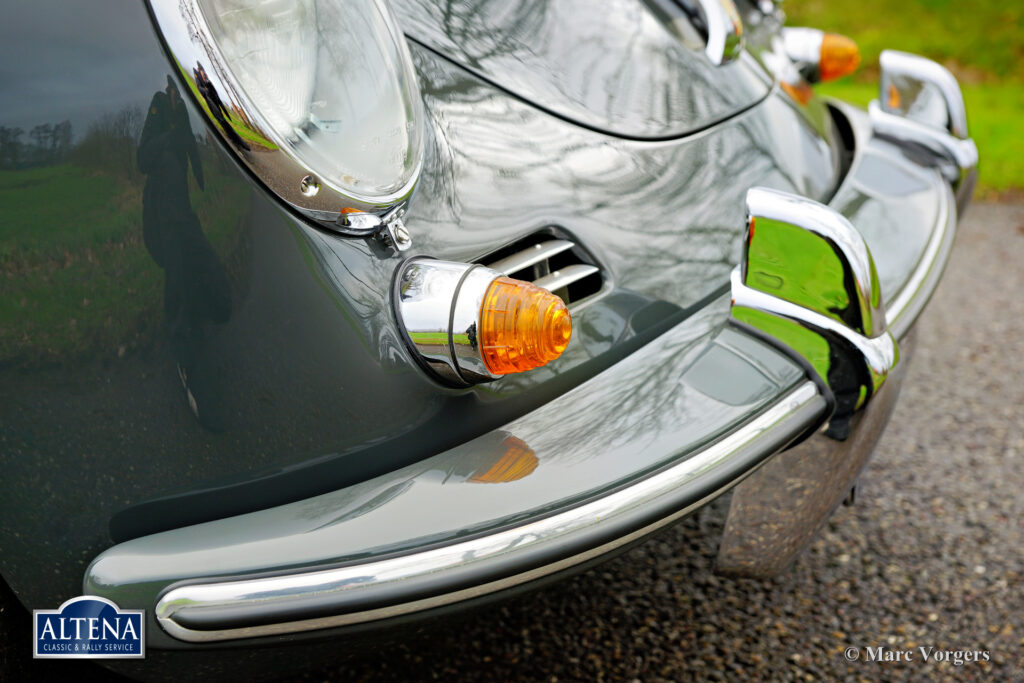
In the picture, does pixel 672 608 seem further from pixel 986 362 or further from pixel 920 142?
pixel 986 362

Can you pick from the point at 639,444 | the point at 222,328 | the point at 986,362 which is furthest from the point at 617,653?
the point at 986,362

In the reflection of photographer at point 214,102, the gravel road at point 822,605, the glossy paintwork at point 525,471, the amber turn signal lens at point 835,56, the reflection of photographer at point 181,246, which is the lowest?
the gravel road at point 822,605

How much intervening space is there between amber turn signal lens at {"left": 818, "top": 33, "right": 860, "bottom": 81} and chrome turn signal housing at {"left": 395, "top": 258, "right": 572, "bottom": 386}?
55.8 inches

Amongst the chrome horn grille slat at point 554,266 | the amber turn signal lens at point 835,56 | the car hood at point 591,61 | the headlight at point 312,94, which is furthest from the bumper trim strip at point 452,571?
the amber turn signal lens at point 835,56

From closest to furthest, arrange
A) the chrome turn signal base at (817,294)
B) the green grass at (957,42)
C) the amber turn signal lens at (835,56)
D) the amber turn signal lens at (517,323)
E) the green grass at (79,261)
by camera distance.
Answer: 1. the green grass at (79,261)
2. the amber turn signal lens at (517,323)
3. the chrome turn signal base at (817,294)
4. the amber turn signal lens at (835,56)
5. the green grass at (957,42)

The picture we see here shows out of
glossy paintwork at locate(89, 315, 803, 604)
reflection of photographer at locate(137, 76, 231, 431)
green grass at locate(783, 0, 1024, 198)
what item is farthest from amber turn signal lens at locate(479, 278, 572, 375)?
green grass at locate(783, 0, 1024, 198)

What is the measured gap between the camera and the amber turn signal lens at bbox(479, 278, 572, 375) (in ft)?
3.44

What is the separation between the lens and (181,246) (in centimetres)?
97

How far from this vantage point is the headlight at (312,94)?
37.8 inches

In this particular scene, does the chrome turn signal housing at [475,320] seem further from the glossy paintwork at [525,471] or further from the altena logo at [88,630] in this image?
the altena logo at [88,630]

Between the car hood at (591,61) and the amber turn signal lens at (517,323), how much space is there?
14.9 inches

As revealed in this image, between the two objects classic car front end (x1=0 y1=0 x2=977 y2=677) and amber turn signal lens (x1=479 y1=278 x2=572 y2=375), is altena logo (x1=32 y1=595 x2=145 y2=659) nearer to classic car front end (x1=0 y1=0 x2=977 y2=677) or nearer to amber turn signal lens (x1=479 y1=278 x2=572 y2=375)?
classic car front end (x1=0 y1=0 x2=977 y2=677)

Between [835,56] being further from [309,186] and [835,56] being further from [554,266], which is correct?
[309,186]

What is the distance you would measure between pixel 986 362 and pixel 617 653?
1.78 m
